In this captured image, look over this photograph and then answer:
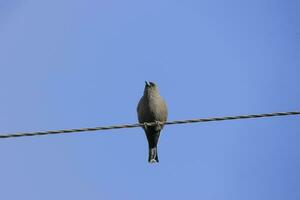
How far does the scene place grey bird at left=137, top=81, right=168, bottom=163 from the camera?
38.1 ft

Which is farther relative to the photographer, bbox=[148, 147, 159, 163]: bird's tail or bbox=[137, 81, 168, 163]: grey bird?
bbox=[148, 147, 159, 163]: bird's tail

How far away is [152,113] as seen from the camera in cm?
1158

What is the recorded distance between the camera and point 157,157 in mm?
11812

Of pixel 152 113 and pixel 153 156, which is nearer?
pixel 152 113

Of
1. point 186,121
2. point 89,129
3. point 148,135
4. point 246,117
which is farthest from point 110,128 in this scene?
point 148,135

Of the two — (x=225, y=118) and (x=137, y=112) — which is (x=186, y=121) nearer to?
(x=225, y=118)

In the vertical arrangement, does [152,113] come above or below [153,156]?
above

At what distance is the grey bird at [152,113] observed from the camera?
11.6 meters

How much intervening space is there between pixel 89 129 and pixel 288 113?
223cm

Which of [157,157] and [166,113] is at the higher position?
[166,113]

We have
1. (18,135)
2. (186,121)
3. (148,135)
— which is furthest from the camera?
(148,135)

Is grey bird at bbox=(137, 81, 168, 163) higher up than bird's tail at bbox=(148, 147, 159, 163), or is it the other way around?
grey bird at bbox=(137, 81, 168, 163)

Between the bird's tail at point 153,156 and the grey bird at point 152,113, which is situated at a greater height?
the grey bird at point 152,113

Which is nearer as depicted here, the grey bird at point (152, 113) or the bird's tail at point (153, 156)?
the grey bird at point (152, 113)
